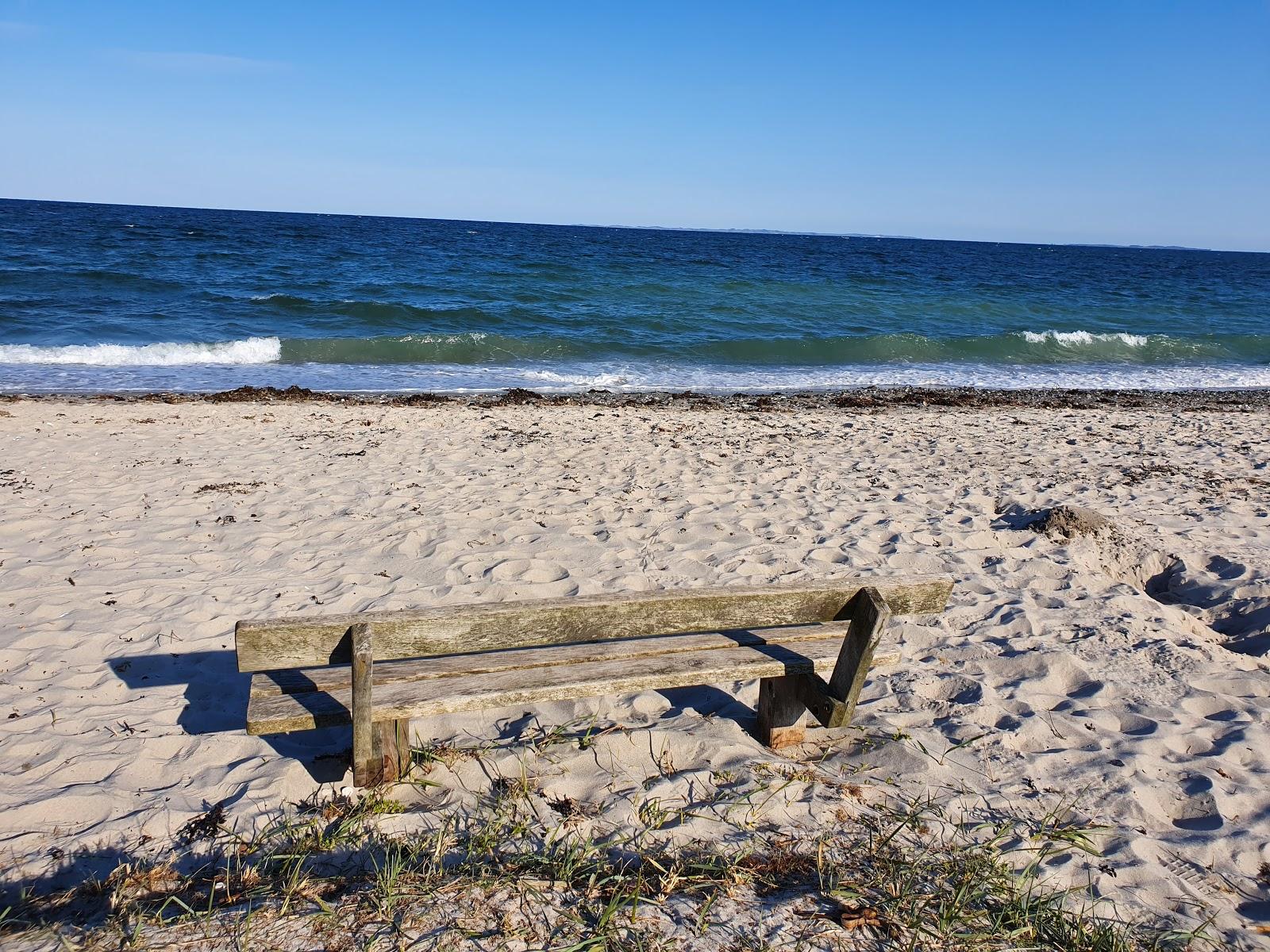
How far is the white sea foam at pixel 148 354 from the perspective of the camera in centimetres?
1448

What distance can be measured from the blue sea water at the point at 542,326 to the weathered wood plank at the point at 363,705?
36.5ft

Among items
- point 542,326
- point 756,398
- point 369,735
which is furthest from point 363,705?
point 542,326

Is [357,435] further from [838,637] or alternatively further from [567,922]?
[567,922]

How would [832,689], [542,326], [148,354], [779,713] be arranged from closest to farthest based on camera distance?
[832,689] < [779,713] < [148,354] < [542,326]

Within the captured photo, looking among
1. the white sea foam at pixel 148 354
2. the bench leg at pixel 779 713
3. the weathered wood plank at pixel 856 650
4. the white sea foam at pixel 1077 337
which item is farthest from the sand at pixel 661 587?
the white sea foam at pixel 1077 337

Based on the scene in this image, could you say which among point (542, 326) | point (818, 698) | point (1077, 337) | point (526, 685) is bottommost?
point (818, 698)

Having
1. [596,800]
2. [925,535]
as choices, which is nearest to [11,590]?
[596,800]

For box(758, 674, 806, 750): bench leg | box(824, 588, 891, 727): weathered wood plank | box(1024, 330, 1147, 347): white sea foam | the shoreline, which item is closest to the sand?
box(758, 674, 806, 750): bench leg

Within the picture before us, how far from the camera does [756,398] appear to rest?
12.9 metres

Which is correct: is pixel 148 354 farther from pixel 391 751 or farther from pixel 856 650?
pixel 856 650

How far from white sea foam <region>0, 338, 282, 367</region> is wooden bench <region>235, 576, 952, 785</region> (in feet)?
46.6

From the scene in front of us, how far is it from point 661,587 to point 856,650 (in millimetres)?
2249

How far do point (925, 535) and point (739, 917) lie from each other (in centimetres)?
411

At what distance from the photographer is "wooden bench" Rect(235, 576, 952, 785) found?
104 inches
